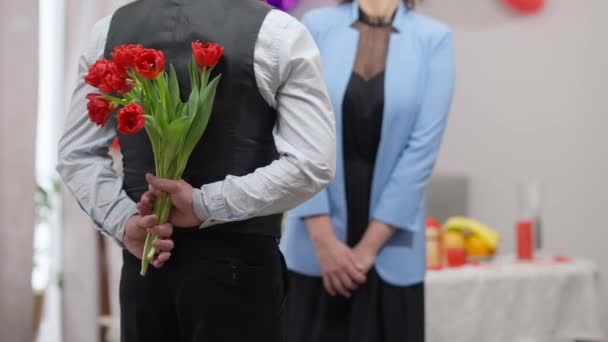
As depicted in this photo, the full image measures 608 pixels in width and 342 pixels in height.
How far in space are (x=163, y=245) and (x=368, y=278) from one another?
0.85 meters

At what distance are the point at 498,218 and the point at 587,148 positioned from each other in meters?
0.60

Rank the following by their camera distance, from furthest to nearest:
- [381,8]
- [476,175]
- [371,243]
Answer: [476,175] → [381,8] → [371,243]

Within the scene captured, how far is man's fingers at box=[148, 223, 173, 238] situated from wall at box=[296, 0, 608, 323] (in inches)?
139

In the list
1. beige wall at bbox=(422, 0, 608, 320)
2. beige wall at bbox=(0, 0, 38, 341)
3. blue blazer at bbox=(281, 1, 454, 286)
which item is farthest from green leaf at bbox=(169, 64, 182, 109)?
beige wall at bbox=(422, 0, 608, 320)

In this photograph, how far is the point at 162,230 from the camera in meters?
1.53

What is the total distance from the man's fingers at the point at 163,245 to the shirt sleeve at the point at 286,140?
0.21ft

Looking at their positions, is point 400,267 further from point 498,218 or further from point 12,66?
point 498,218

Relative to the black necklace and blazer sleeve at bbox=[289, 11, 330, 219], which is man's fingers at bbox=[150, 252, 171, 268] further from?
the black necklace

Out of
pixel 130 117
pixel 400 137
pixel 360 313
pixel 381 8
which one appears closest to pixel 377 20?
pixel 381 8

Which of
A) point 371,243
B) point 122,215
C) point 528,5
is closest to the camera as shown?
point 122,215

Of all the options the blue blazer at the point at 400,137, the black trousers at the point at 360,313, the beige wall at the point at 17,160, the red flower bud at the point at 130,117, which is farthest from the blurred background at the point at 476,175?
the red flower bud at the point at 130,117

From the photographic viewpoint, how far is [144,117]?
1.41 meters

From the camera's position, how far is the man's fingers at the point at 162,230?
153cm

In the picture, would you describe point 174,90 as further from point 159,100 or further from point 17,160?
point 17,160
